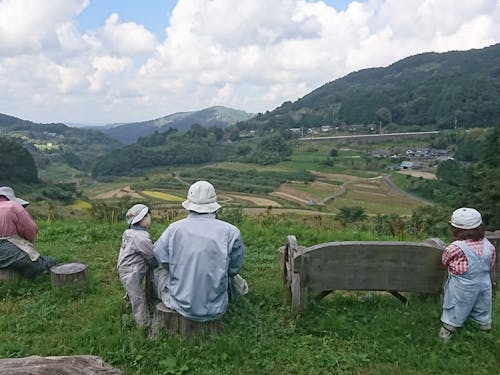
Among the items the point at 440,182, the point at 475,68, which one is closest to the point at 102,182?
the point at 440,182

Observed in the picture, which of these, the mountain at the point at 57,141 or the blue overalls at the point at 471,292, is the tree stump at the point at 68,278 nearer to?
the blue overalls at the point at 471,292

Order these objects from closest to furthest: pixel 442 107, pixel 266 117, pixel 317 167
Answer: pixel 317 167 < pixel 442 107 < pixel 266 117

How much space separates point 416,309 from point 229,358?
70.8 inches

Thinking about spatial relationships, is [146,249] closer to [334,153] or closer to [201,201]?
[201,201]

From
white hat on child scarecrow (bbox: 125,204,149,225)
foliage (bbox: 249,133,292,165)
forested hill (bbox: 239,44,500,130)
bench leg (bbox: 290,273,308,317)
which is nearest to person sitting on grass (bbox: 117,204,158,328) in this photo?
white hat on child scarecrow (bbox: 125,204,149,225)

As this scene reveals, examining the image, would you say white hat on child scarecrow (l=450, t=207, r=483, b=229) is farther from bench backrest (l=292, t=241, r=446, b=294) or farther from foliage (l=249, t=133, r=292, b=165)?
foliage (l=249, t=133, r=292, b=165)

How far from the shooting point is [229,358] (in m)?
3.12

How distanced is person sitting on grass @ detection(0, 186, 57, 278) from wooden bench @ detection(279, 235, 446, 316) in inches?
117

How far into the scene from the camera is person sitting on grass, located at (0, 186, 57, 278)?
14.8ft

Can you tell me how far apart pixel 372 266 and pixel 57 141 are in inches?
5576

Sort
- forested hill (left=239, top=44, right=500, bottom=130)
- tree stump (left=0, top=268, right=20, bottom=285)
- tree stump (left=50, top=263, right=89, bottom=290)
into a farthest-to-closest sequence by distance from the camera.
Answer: forested hill (left=239, top=44, right=500, bottom=130) → tree stump (left=0, top=268, right=20, bottom=285) → tree stump (left=50, top=263, right=89, bottom=290)

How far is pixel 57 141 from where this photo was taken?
5138 inches

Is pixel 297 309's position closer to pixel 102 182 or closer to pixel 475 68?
pixel 102 182

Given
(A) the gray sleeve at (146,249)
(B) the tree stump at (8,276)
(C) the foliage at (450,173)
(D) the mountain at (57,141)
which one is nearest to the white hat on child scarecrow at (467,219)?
(A) the gray sleeve at (146,249)
